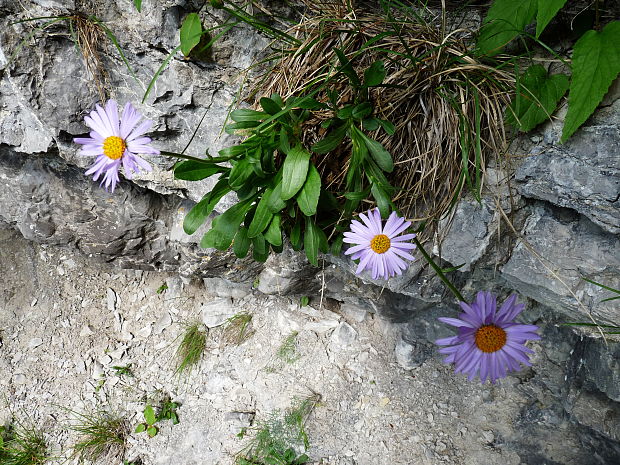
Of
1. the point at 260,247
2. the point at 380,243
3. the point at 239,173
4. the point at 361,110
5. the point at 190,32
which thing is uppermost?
the point at 190,32

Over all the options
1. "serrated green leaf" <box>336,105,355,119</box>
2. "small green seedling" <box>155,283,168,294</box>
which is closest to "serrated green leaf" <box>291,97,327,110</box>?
"serrated green leaf" <box>336,105,355,119</box>

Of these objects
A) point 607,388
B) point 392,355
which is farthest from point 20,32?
point 607,388

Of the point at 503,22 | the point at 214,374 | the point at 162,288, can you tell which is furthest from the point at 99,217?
the point at 503,22

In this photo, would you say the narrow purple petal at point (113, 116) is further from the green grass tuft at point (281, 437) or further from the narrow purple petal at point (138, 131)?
the green grass tuft at point (281, 437)

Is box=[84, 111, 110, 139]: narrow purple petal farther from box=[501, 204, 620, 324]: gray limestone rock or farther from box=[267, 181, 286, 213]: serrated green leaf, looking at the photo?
box=[501, 204, 620, 324]: gray limestone rock

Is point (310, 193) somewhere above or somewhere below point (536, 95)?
below

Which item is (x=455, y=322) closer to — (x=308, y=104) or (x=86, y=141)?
(x=308, y=104)

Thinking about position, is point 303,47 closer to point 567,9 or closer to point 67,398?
point 567,9
